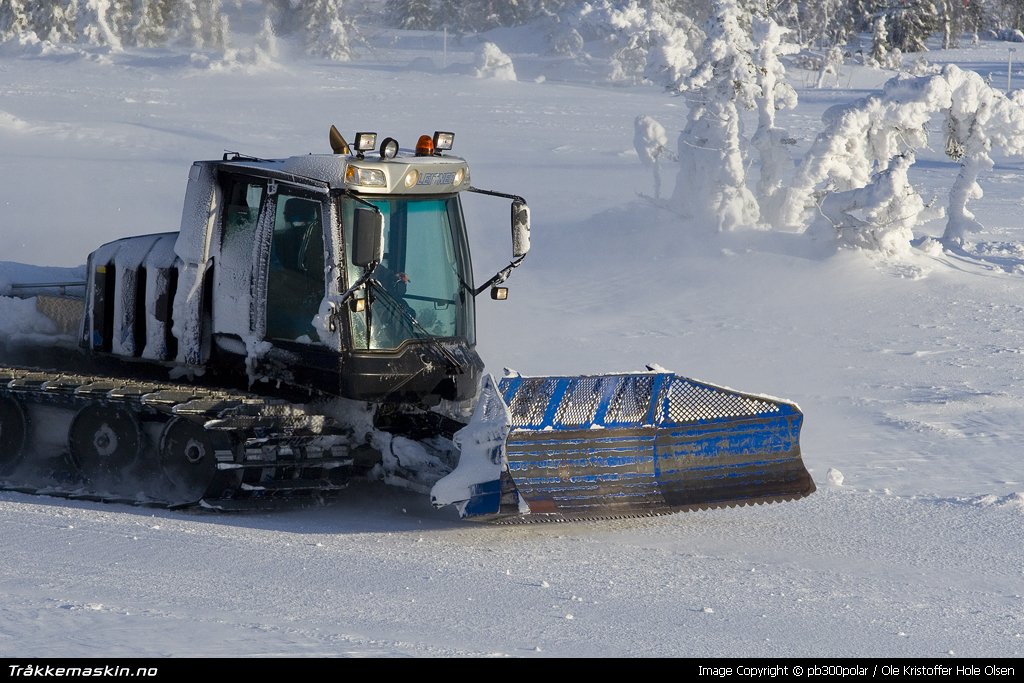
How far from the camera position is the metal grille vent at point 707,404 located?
8078 mm

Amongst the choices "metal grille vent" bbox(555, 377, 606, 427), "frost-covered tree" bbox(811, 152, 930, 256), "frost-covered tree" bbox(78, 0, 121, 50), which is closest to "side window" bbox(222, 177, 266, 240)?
"metal grille vent" bbox(555, 377, 606, 427)

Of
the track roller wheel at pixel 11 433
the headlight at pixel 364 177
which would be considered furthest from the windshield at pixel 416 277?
the track roller wheel at pixel 11 433

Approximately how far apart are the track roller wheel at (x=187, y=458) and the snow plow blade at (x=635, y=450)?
5.82 ft

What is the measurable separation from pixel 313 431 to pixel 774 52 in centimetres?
1329

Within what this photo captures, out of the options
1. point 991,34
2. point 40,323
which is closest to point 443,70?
point 991,34

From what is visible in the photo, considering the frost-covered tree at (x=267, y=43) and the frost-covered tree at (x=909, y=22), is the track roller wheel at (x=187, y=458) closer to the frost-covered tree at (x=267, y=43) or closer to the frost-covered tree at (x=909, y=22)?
the frost-covered tree at (x=267, y=43)

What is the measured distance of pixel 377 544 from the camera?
7652 millimetres

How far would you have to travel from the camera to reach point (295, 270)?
8.46 meters

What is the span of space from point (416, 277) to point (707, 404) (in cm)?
197

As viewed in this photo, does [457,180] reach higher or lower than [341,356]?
higher

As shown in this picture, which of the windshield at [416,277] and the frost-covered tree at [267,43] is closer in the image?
the windshield at [416,277]

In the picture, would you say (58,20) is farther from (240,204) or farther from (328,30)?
(240,204)

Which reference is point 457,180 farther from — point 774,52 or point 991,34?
point 991,34

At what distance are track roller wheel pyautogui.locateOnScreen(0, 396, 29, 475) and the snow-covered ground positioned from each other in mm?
691
